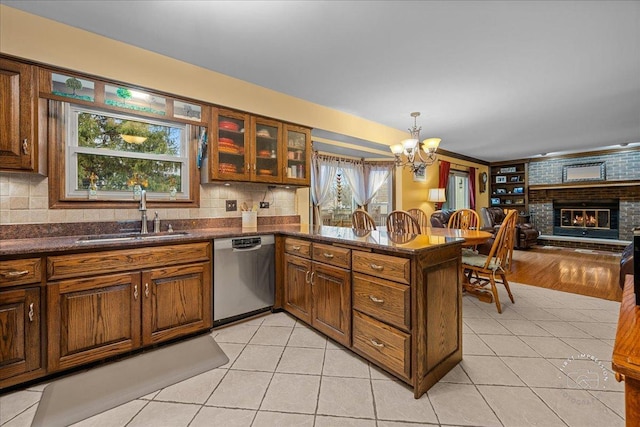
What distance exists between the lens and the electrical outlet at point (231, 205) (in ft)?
9.93

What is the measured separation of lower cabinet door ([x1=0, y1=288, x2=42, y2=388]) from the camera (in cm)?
159

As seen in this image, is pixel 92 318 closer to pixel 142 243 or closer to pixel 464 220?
pixel 142 243

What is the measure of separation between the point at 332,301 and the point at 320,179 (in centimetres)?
303

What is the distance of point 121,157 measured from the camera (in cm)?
245

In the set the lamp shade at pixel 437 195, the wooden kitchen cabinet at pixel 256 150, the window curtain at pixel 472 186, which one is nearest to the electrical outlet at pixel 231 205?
the wooden kitchen cabinet at pixel 256 150

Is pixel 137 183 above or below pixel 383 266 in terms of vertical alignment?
above

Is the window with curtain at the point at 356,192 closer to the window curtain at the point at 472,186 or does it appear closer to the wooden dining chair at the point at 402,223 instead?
the wooden dining chair at the point at 402,223

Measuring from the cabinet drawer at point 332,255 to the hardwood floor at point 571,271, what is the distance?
133 inches

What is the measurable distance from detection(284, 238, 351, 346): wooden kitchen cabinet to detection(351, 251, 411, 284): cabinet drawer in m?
0.10

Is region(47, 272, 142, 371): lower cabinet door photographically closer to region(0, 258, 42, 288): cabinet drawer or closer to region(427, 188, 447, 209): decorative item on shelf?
region(0, 258, 42, 288): cabinet drawer

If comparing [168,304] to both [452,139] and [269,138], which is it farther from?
[452,139]

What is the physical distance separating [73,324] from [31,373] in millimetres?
318

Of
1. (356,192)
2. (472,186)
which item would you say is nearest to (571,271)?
(472,186)

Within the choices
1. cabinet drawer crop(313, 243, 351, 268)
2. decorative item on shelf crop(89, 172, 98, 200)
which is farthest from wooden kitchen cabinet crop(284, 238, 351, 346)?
decorative item on shelf crop(89, 172, 98, 200)
